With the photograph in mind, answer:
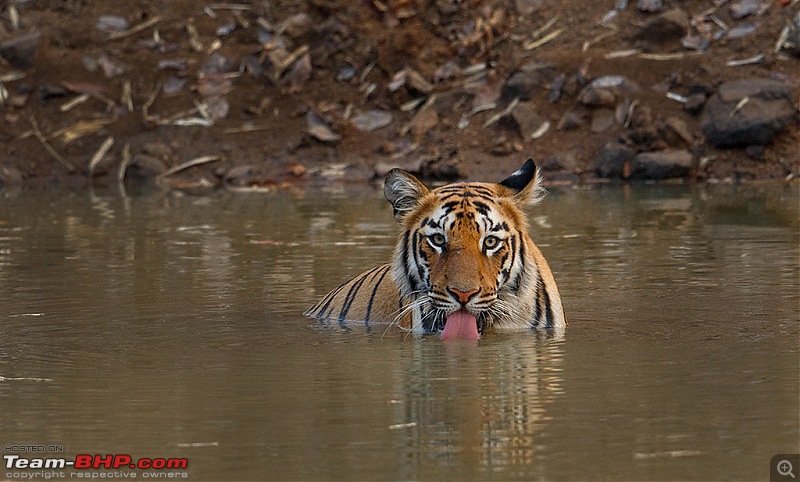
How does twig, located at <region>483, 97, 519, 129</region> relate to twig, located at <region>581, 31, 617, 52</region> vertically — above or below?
below

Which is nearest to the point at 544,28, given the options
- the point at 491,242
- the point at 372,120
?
the point at 372,120

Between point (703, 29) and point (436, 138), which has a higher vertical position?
point (703, 29)

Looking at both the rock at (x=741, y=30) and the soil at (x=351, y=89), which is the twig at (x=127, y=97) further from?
the rock at (x=741, y=30)

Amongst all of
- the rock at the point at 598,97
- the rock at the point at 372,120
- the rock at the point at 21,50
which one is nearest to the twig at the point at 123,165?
the rock at the point at 21,50

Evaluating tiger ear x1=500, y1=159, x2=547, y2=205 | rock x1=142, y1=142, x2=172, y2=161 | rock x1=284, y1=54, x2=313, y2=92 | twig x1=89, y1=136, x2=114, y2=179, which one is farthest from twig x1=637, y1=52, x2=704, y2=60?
tiger ear x1=500, y1=159, x2=547, y2=205

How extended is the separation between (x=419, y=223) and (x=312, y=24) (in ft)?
38.0

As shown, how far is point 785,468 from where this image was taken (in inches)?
177

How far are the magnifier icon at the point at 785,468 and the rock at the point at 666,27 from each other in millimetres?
12717

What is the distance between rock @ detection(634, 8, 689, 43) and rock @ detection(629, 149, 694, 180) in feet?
7.18

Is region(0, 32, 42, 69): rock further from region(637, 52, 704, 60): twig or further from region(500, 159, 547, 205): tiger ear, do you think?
region(500, 159, 547, 205): tiger ear

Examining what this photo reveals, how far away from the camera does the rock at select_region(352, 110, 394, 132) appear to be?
16938mm

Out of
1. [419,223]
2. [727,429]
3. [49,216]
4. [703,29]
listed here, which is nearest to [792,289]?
[419,223]

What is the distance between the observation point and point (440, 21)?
59.1ft

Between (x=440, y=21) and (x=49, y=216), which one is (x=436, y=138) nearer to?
(x=440, y=21)
